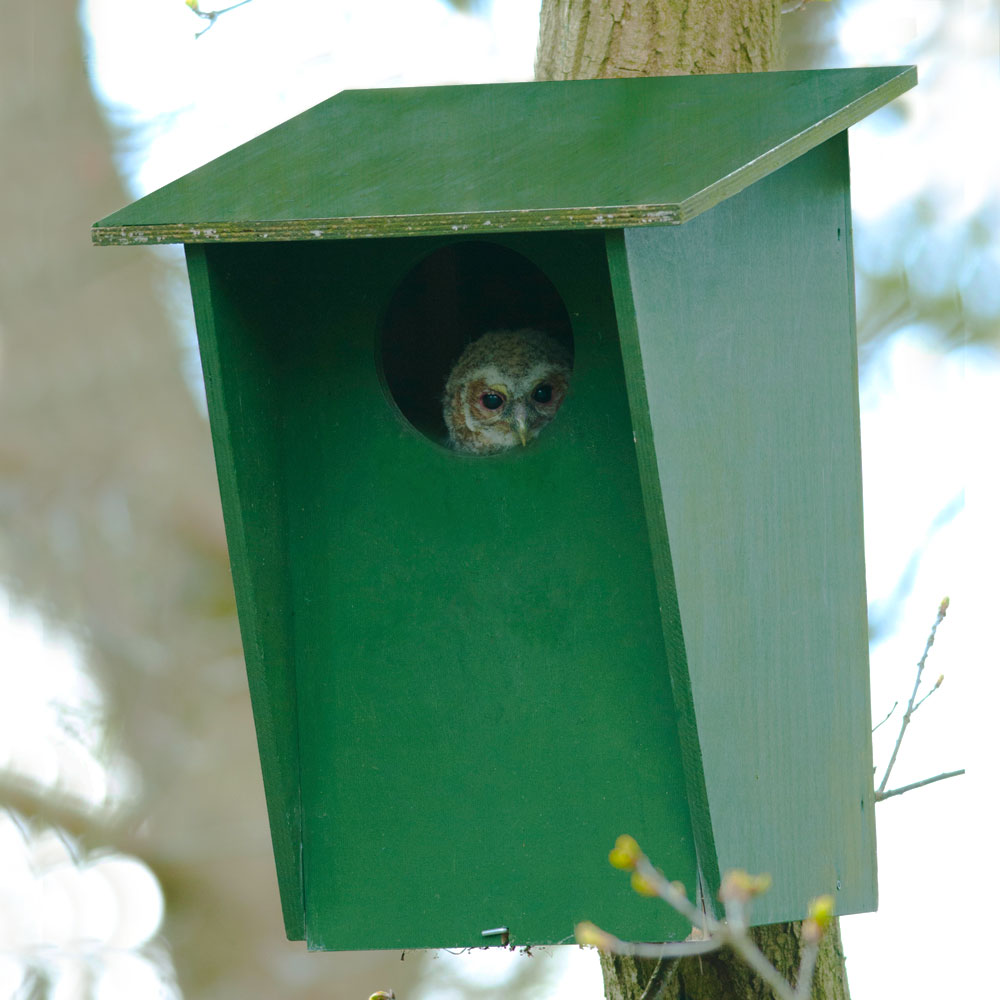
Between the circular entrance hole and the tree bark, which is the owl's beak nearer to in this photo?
the circular entrance hole

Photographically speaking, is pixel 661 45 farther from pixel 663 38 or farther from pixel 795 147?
pixel 795 147

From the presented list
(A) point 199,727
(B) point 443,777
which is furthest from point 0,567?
(B) point 443,777

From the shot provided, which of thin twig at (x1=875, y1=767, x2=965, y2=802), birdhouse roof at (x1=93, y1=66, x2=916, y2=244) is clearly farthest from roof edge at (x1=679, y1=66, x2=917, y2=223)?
thin twig at (x1=875, y1=767, x2=965, y2=802)

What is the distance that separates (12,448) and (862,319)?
9.78ft

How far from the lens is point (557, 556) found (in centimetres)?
167

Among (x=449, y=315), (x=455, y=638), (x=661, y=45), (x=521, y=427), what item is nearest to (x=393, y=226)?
(x=521, y=427)

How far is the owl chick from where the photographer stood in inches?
80.7

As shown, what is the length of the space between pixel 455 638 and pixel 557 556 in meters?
0.19

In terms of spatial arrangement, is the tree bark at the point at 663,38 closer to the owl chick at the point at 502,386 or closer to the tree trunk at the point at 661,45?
the tree trunk at the point at 661,45

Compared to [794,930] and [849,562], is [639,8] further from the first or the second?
[794,930]

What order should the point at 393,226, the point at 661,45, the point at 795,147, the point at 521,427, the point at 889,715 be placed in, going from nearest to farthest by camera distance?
the point at 393,226, the point at 795,147, the point at 521,427, the point at 889,715, the point at 661,45

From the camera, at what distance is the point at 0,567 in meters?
4.20

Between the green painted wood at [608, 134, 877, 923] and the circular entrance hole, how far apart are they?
1.78 feet

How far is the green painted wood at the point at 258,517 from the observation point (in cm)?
152
